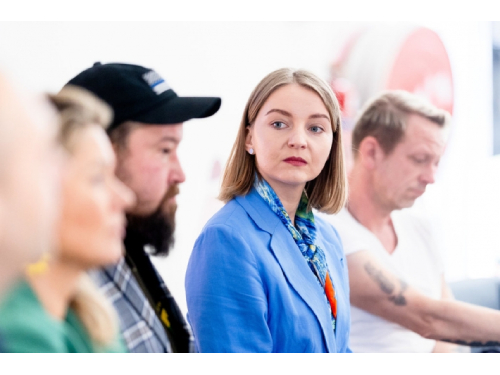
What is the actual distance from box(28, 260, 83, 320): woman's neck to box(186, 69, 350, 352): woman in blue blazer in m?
0.44

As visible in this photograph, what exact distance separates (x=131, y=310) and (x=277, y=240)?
0.46 m

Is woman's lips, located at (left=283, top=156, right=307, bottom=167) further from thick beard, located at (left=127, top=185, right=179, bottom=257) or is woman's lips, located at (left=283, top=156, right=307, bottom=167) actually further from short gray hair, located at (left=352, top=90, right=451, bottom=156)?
short gray hair, located at (left=352, top=90, right=451, bottom=156)

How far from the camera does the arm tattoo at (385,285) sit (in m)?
1.91

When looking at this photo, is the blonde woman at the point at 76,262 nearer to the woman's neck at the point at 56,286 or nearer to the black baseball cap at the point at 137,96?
the woman's neck at the point at 56,286

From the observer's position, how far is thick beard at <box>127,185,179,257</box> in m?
1.30

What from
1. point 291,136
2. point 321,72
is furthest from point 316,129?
point 321,72

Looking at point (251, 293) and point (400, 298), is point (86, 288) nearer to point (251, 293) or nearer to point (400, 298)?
point (251, 293)

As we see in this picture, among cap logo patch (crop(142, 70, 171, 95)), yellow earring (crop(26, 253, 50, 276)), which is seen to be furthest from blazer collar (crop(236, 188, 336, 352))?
yellow earring (crop(26, 253, 50, 276))

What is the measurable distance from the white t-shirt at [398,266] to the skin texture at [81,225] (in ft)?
3.48

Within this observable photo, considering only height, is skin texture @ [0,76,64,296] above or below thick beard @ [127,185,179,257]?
above

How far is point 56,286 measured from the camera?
965mm
